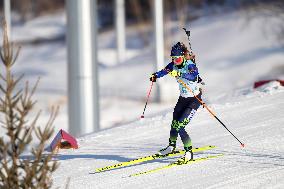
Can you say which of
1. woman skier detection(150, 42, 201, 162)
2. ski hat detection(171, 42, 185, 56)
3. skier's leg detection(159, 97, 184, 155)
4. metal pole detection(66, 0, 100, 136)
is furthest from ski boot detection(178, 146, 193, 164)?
metal pole detection(66, 0, 100, 136)

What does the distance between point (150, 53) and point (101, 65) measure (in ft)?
11.5

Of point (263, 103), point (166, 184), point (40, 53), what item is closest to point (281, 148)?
point (166, 184)

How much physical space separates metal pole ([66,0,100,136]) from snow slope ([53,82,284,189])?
2.39 m

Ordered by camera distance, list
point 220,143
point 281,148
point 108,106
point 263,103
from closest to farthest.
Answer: point 281,148 < point 220,143 < point 263,103 < point 108,106

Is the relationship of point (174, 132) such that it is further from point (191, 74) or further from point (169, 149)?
point (191, 74)

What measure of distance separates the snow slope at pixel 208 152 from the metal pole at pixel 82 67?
239 centimetres

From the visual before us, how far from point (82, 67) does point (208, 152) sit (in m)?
6.55

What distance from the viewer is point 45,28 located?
6209 cm

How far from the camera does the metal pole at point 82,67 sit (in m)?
18.0

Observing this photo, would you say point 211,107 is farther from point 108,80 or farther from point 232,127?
point 108,80

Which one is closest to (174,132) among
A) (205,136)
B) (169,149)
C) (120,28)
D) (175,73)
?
(169,149)

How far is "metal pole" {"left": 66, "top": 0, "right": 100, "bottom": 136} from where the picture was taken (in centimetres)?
1797

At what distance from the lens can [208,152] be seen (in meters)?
Result: 12.1

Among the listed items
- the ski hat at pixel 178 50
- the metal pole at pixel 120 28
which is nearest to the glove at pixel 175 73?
the ski hat at pixel 178 50
